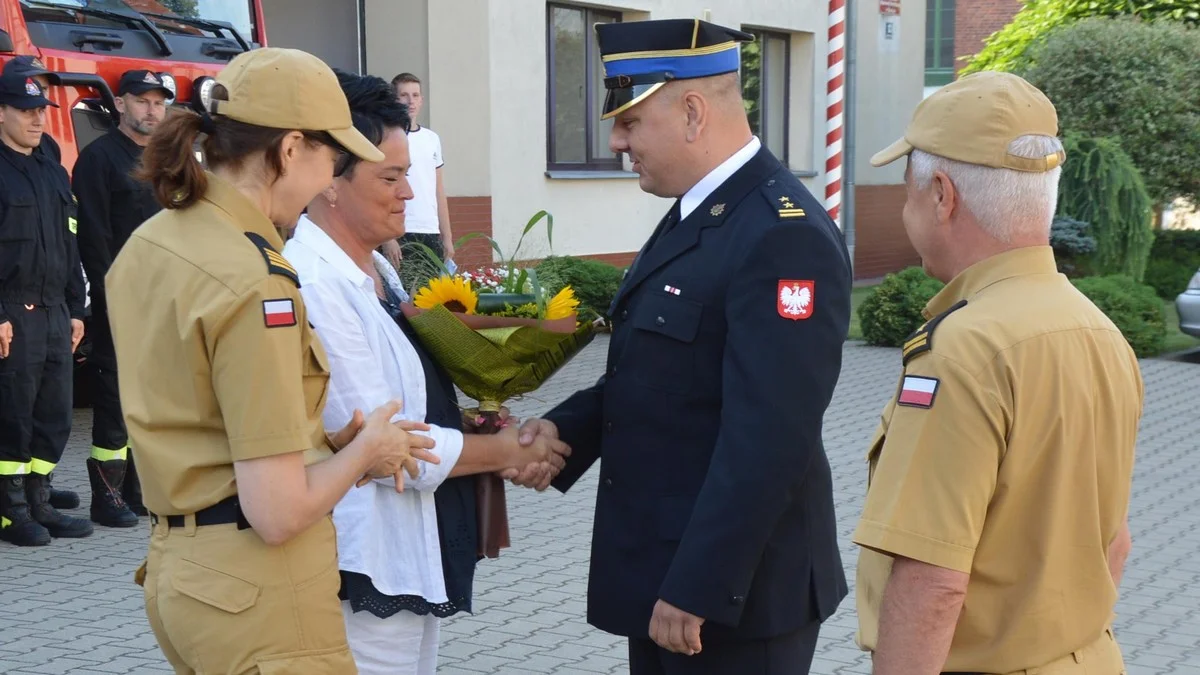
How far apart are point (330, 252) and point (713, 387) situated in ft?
A: 2.95

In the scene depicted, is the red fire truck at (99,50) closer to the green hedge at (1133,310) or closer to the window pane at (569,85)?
the window pane at (569,85)

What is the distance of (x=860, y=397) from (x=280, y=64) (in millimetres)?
8996

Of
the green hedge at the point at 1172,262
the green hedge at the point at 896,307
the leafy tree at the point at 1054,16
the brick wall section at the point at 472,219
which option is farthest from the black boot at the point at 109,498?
the leafy tree at the point at 1054,16

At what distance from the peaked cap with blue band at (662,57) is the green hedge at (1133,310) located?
35.6ft

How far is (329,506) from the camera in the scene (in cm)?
254

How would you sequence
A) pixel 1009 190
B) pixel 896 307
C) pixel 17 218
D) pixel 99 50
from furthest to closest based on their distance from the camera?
pixel 896 307
pixel 99 50
pixel 17 218
pixel 1009 190

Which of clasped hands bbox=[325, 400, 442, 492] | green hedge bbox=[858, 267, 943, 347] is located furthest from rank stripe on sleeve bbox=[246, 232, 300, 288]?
green hedge bbox=[858, 267, 943, 347]

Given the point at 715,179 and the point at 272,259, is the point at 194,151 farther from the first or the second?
the point at 715,179

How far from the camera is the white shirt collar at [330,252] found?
10.1 feet

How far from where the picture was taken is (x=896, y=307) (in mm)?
13797

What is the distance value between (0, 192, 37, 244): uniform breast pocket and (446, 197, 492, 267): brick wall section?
267 inches

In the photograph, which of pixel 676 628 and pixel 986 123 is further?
pixel 676 628

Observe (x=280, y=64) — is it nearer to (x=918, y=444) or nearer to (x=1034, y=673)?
(x=918, y=444)

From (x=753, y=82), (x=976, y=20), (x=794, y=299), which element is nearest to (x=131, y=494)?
(x=794, y=299)
